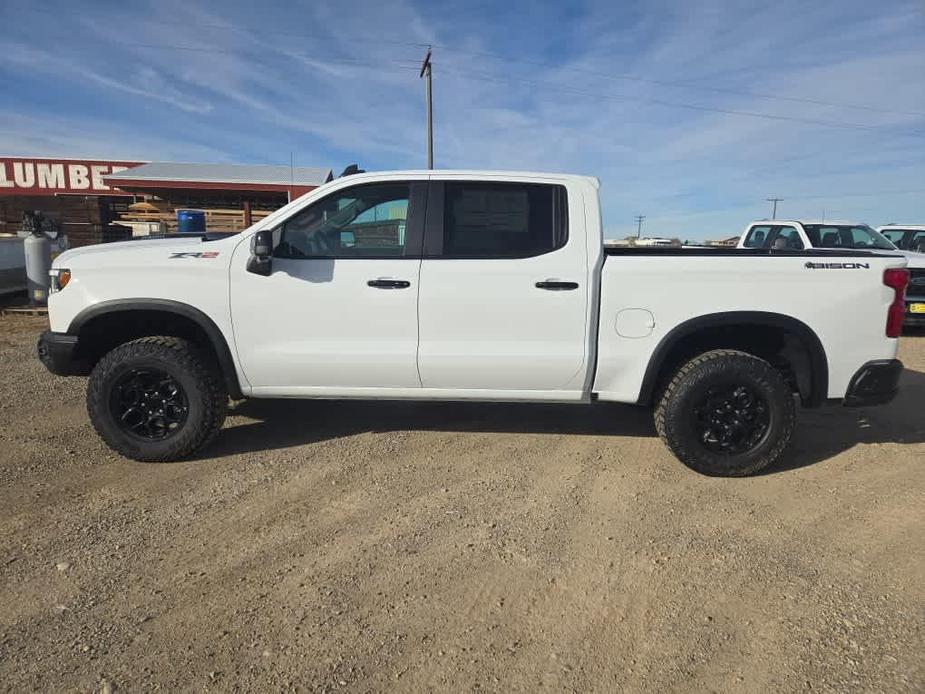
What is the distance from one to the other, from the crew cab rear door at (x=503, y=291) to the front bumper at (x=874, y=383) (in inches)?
66.2

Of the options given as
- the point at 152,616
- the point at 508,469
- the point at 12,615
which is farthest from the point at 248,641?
the point at 508,469

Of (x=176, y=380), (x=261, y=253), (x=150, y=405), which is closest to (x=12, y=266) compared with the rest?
(x=150, y=405)

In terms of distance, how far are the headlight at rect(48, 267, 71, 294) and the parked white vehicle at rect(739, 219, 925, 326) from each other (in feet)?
29.7

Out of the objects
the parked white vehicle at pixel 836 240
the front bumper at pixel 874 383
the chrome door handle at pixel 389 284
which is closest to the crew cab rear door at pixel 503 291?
the chrome door handle at pixel 389 284

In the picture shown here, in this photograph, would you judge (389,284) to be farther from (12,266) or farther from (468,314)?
(12,266)

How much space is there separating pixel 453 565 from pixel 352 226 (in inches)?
85.5

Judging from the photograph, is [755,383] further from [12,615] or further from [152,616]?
[12,615]

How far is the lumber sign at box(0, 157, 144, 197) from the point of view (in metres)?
29.8

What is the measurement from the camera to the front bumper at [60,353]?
3.69m

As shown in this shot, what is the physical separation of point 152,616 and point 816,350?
3.78 m

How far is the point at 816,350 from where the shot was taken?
3621mm

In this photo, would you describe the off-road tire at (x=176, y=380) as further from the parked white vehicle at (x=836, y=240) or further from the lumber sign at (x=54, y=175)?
the lumber sign at (x=54, y=175)

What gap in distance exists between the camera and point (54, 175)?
1195 inches

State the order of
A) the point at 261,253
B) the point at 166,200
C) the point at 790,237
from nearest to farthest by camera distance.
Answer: the point at 261,253 < the point at 790,237 < the point at 166,200
